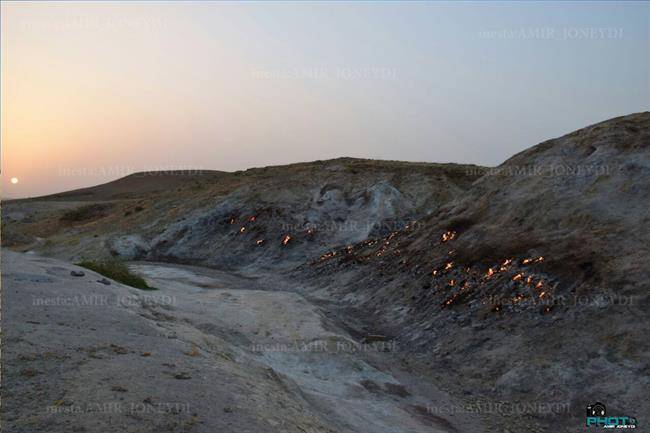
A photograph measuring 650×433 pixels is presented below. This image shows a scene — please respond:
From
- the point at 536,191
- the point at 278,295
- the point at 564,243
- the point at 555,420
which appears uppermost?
the point at 536,191

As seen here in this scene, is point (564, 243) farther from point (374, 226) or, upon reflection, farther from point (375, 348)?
point (374, 226)

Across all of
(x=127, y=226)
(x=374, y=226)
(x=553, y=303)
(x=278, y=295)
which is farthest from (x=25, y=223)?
(x=553, y=303)

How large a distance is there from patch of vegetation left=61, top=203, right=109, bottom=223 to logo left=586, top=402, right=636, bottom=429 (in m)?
58.4

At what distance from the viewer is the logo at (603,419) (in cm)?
1198

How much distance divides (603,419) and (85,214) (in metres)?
61.9

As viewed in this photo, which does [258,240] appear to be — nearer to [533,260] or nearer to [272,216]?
[272,216]

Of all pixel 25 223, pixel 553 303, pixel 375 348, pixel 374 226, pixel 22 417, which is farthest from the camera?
pixel 25 223

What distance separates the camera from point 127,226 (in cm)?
4738

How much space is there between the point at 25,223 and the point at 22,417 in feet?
247

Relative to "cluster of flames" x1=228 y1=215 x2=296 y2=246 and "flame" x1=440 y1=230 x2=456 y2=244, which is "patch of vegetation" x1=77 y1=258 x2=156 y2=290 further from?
"cluster of flames" x1=228 y1=215 x2=296 y2=246

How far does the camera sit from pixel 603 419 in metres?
12.3

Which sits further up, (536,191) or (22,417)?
(536,191)

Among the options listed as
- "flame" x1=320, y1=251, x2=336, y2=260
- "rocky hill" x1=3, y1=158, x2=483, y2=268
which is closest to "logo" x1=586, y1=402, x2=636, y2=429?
"flame" x1=320, y1=251, x2=336, y2=260

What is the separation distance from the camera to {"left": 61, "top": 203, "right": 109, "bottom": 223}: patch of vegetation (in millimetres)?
62188
